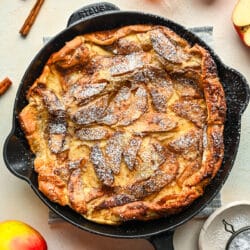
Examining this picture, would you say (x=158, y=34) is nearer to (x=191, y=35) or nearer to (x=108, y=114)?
(x=191, y=35)

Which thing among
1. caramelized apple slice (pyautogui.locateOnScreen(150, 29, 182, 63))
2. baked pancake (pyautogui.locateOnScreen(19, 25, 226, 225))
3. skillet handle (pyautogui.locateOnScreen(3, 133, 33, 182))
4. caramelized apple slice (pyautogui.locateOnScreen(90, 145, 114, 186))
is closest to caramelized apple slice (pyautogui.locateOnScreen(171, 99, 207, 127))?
baked pancake (pyautogui.locateOnScreen(19, 25, 226, 225))

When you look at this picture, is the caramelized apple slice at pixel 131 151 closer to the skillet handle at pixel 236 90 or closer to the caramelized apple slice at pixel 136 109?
the caramelized apple slice at pixel 136 109

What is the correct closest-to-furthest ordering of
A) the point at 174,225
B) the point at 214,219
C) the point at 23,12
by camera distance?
the point at 174,225 < the point at 214,219 < the point at 23,12

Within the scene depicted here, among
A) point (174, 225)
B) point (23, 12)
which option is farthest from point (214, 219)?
point (23, 12)

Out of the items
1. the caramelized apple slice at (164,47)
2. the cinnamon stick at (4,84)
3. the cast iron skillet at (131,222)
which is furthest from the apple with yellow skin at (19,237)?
the caramelized apple slice at (164,47)

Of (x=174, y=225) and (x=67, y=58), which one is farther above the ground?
(x=67, y=58)

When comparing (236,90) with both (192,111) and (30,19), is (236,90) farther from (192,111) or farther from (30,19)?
(30,19)

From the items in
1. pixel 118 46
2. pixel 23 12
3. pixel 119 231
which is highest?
pixel 118 46

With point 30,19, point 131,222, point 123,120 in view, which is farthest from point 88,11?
point 131,222
